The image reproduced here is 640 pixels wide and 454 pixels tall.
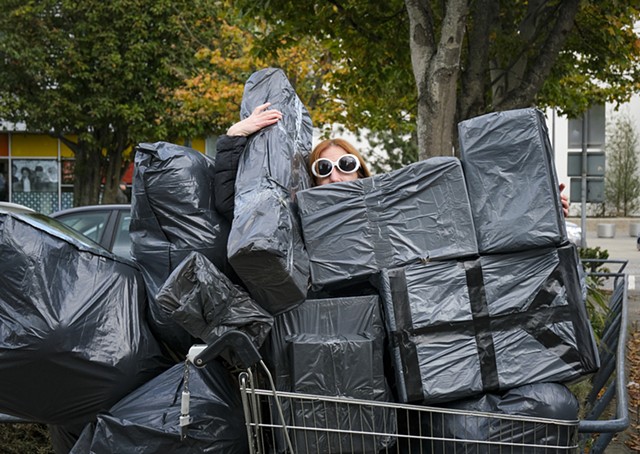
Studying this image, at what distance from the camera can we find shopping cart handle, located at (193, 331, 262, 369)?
2.57 metres

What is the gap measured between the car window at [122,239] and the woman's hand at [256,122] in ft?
21.2

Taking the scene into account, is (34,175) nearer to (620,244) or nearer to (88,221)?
(620,244)

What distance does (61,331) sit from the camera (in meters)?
2.96

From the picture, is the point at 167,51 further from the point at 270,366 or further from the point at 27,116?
the point at 270,366

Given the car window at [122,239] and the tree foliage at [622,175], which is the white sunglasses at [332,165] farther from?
the tree foliage at [622,175]

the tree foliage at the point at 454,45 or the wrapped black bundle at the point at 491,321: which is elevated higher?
the tree foliage at the point at 454,45

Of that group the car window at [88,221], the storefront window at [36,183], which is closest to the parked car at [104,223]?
the car window at [88,221]

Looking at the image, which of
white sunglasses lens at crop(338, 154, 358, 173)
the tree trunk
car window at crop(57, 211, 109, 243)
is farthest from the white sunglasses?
car window at crop(57, 211, 109, 243)

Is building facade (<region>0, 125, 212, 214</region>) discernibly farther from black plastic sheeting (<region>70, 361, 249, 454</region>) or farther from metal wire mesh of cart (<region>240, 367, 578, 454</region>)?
metal wire mesh of cart (<region>240, 367, 578, 454</region>)

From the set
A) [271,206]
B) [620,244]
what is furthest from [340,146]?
[620,244]

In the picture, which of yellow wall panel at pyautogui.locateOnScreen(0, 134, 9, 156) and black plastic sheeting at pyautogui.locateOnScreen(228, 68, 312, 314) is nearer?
black plastic sheeting at pyautogui.locateOnScreen(228, 68, 312, 314)

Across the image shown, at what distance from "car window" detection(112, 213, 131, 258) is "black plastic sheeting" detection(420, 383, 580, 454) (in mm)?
6876

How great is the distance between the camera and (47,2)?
21859 millimetres

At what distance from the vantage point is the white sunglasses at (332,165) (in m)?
3.49
